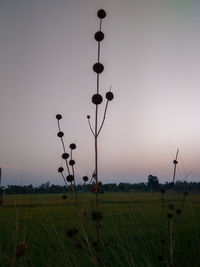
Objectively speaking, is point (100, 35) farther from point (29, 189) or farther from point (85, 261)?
point (85, 261)

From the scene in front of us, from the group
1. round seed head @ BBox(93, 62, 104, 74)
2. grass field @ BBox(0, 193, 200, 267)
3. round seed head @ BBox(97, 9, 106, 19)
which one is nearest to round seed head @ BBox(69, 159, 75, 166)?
grass field @ BBox(0, 193, 200, 267)

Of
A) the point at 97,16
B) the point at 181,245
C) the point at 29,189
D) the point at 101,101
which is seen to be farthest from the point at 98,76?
the point at 181,245

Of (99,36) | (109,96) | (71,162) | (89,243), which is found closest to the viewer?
(99,36)

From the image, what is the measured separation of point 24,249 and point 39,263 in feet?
12.7

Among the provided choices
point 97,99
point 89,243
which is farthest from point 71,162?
point 97,99

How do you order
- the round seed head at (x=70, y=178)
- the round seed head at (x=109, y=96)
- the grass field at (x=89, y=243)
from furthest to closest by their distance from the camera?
the grass field at (x=89, y=243) → the round seed head at (x=70, y=178) → the round seed head at (x=109, y=96)

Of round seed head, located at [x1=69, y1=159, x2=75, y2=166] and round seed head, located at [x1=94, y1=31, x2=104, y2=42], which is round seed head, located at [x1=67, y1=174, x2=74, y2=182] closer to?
round seed head, located at [x1=69, y1=159, x2=75, y2=166]

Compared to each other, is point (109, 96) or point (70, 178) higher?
point (109, 96)

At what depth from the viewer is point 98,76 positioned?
3.63 ft

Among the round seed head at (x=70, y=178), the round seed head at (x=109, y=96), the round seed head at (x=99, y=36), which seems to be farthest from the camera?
the round seed head at (x=70, y=178)

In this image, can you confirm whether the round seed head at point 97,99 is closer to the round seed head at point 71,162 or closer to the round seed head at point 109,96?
the round seed head at point 109,96

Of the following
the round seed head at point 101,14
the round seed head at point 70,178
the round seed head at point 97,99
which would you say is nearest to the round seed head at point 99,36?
the round seed head at point 101,14

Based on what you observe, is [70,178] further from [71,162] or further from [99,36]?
[99,36]

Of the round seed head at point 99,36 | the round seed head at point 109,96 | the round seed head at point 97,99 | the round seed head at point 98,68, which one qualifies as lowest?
the round seed head at point 97,99
